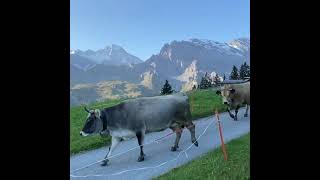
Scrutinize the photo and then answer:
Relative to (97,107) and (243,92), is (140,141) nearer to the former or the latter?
(243,92)

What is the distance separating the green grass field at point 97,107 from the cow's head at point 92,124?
6.61 feet

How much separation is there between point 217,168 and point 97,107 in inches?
526

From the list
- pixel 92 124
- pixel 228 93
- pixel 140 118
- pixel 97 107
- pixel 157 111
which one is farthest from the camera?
pixel 97 107

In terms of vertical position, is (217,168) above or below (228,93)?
below

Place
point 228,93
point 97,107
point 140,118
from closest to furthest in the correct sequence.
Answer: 1. point 140,118
2. point 228,93
3. point 97,107

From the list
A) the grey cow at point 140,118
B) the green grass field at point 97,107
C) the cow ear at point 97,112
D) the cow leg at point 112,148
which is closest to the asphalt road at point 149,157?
the cow leg at point 112,148

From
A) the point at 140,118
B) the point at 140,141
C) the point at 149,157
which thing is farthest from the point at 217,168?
the point at 140,118

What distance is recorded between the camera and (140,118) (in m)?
11.8
